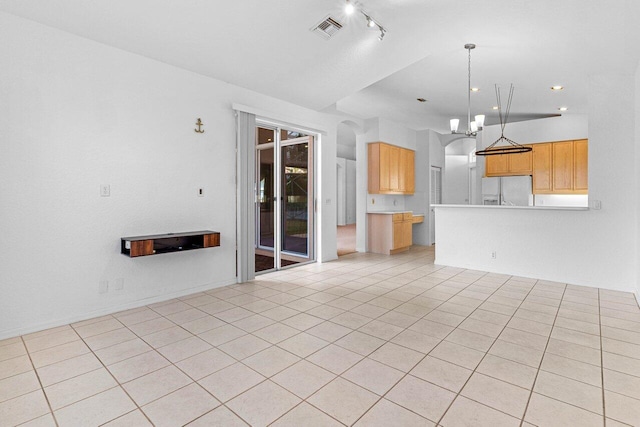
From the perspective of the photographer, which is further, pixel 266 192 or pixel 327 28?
pixel 266 192

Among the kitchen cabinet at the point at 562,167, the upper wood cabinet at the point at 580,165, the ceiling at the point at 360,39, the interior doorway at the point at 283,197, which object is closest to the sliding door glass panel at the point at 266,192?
the interior doorway at the point at 283,197

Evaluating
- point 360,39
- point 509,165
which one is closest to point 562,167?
point 509,165

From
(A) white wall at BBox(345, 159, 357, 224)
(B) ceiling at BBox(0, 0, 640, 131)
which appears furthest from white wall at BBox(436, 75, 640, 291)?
(A) white wall at BBox(345, 159, 357, 224)

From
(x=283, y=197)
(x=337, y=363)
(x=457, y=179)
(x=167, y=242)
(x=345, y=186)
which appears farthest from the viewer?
(x=345, y=186)

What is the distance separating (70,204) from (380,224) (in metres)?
5.44

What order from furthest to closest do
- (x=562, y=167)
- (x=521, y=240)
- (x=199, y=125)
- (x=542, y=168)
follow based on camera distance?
(x=542, y=168) < (x=562, y=167) < (x=521, y=240) < (x=199, y=125)

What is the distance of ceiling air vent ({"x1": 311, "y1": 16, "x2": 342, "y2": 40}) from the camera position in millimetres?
3467

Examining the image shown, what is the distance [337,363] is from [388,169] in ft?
18.3

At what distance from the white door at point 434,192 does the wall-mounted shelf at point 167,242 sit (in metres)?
6.02

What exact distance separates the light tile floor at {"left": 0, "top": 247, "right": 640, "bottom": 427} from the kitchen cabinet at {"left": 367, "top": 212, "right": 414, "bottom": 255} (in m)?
3.00

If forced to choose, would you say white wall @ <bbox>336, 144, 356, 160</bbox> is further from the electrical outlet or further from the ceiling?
the electrical outlet

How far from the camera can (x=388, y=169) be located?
7.39 meters

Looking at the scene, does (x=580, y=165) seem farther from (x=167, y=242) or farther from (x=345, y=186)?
(x=345, y=186)

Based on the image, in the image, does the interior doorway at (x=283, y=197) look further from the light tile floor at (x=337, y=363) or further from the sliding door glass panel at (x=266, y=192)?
the light tile floor at (x=337, y=363)
